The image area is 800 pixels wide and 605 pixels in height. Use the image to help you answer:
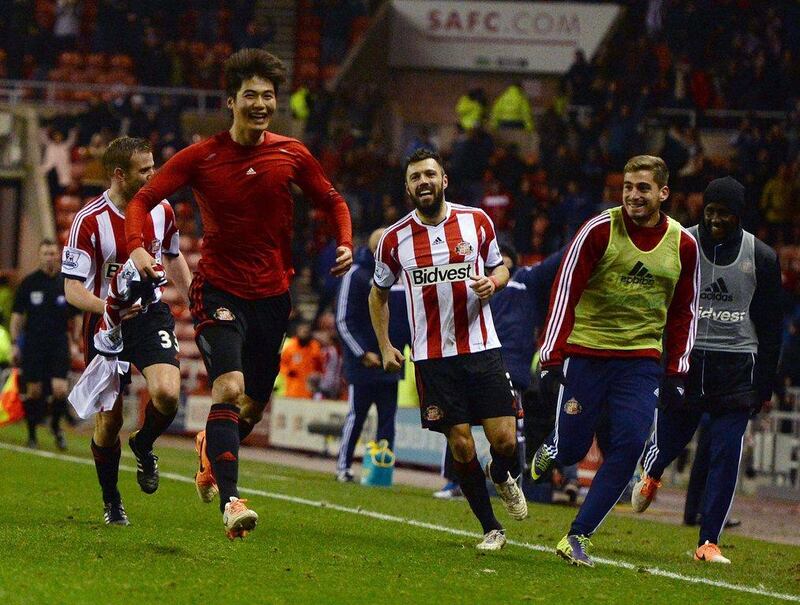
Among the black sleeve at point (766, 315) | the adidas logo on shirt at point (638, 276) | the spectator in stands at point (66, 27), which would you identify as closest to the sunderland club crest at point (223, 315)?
the adidas logo on shirt at point (638, 276)

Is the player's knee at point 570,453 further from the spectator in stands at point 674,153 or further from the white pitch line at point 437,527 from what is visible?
the spectator in stands at point 674,153

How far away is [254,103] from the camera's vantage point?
26.1 ft

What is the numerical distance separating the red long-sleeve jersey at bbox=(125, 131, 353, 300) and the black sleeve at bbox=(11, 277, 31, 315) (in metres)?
9.29

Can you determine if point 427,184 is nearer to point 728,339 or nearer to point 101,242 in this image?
point 101,242

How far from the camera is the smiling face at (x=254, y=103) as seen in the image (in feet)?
26.1

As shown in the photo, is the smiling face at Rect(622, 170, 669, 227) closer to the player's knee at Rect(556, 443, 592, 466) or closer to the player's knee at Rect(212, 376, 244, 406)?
the player's knee at Rect(556, 443, 592, 466)

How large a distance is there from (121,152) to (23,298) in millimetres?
8621

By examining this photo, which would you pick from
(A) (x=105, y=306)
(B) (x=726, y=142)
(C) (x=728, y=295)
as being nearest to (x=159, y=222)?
(A) (x=105, y=306)

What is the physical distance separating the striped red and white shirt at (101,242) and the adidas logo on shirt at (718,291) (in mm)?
3218

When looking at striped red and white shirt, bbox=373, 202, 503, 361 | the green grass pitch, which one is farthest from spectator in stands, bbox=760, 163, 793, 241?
striped red and white shirt, bbox=373, 202, 503, 361

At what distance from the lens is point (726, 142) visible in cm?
2605

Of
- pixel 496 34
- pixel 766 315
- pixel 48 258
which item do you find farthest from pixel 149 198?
pixel 496 34

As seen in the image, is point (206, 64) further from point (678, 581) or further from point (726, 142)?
point (678, 581)

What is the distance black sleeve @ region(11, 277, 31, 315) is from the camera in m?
17.0
